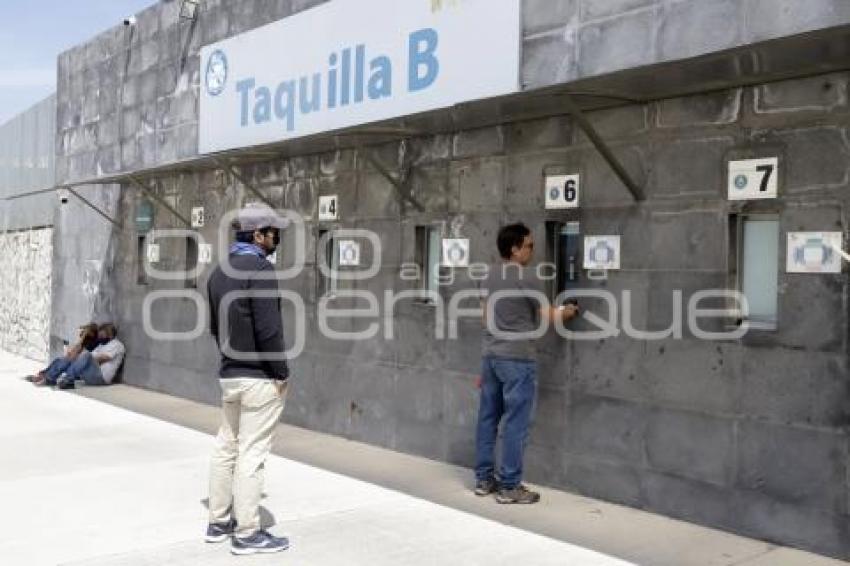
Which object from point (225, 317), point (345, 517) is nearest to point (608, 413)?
point (345, 517)

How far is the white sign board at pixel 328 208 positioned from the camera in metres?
7.95

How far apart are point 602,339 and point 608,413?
1.54 feet

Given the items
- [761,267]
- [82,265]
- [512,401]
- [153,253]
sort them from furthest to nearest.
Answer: [82,265] → [153,253] → [512,401] → [761,267]

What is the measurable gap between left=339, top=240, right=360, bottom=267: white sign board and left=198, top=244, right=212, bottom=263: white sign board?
8.32 ft

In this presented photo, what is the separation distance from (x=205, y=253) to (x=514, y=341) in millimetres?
5238

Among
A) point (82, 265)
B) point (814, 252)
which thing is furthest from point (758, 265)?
point (82, 265)

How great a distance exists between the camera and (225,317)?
4703 mm

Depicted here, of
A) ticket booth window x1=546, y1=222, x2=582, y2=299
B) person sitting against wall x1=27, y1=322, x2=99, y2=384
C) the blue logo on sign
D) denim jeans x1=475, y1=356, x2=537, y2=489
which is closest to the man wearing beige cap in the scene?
denim jeans x1=475, y1=356, x2=537, y2=489

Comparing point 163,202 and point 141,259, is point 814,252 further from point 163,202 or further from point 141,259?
point 141,259

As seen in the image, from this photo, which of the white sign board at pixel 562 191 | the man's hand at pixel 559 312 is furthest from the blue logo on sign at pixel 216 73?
the man's hand at pixel 559 312

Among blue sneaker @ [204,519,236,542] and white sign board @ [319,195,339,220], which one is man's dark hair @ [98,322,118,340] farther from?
blue sneaker @ [204,519,236,542]

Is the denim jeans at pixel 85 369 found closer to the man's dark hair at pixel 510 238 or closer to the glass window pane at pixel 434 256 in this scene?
the glass window pane at pixel 434 256

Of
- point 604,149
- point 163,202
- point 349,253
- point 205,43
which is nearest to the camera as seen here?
point 604,149

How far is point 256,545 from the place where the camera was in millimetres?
4617
